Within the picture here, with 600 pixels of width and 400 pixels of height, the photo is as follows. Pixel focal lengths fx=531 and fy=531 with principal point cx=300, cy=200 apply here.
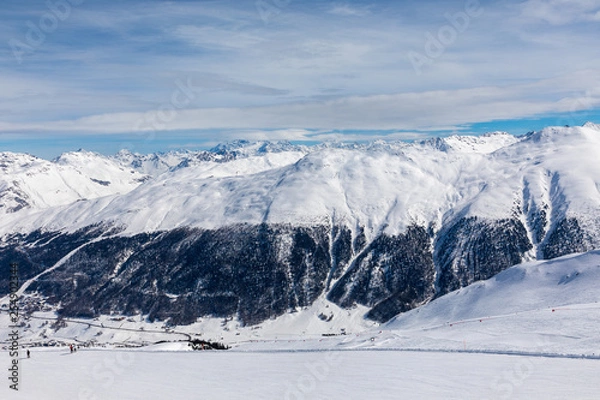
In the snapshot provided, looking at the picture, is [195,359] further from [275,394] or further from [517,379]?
[517,379]

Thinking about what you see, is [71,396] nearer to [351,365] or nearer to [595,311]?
[351,365]

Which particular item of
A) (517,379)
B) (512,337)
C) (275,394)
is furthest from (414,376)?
(512,337)

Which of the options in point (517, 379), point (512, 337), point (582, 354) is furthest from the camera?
point (512, 337)

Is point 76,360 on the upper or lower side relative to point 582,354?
lower

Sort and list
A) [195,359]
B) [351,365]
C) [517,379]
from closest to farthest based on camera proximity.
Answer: [517,379] → [351,365] → [195,359]

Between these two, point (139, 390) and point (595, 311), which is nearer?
point (139, 390)

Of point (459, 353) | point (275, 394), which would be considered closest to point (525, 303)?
point (459, 353)
